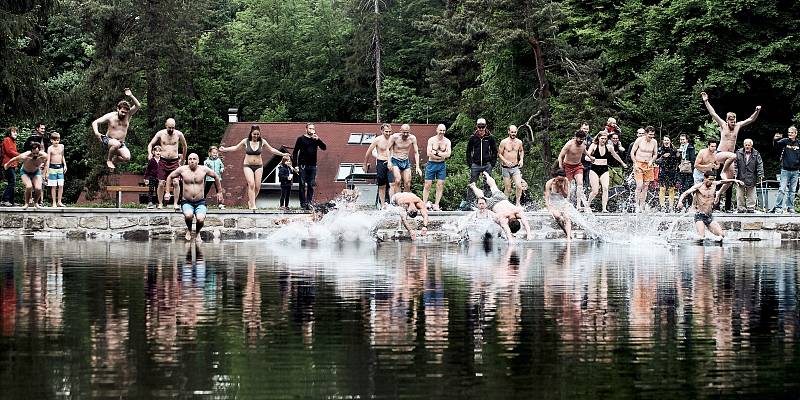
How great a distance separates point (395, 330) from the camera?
1057 centimetres

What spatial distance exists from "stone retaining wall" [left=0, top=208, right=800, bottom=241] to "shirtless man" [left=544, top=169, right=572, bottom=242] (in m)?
0.97

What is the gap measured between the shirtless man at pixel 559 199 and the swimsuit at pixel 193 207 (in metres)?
6.46

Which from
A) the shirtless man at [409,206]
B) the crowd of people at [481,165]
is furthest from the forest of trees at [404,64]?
the shirtless man at [409,206]

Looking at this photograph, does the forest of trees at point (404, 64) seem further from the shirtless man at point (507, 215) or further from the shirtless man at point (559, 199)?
the shirtless man at point (559, 199)

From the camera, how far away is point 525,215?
27.0 meters

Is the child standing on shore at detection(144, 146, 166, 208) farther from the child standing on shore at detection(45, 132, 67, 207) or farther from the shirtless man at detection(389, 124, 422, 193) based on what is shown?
the shirtless man at detection(389, 124, 422, 193)

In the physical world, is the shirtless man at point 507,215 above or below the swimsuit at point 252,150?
below

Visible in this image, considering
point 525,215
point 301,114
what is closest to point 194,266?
point 525,215

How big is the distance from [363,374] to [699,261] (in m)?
11.9

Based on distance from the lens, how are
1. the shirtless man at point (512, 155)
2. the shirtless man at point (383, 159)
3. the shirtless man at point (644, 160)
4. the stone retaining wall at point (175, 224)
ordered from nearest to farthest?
1. the stone retaining wall at point (175, 224)
2. the shirtless man at point (383, 159)
3. the shirtless man at point (512, 155)
4. the shirtless man at point (644, 160)

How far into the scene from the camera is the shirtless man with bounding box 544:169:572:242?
975 inches

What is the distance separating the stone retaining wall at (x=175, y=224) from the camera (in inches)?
1045

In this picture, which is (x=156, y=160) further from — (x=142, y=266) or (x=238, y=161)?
(x=238, y=161)

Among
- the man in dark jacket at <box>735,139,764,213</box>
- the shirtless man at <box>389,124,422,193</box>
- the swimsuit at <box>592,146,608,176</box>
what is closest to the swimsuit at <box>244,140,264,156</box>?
the shirtless man at <box>389,124,422,193</box>
